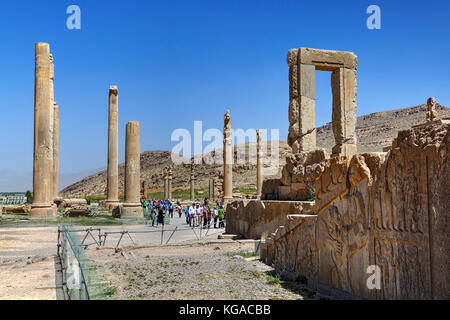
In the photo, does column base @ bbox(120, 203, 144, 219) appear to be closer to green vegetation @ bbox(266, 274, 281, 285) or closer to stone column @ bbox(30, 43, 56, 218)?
stone column @ bbox(30, 43, 56, 218)

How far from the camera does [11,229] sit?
A: 1748cm

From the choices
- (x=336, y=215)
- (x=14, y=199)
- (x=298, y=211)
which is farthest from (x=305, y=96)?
(x=14, y=199)

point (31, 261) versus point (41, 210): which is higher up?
point (41, 210)

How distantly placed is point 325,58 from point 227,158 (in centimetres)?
1590

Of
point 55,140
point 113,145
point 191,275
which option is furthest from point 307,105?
point 55,140

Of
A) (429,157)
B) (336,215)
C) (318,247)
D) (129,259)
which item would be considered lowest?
(129,259)

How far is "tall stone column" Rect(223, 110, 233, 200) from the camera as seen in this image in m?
26.9

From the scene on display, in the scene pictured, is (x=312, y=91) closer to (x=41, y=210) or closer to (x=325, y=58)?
(x=325, y=58)

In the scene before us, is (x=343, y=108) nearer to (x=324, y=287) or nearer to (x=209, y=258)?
(x=209, y=258)

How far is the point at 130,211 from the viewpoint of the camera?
74.7ft
